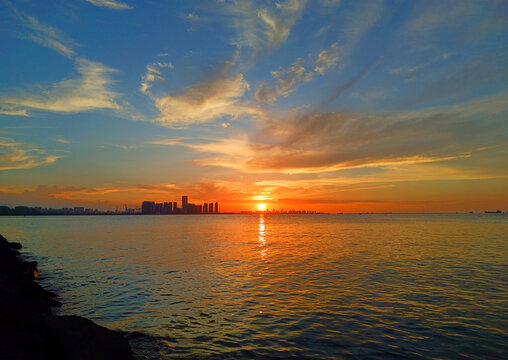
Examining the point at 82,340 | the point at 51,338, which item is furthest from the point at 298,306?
the point at 51,338

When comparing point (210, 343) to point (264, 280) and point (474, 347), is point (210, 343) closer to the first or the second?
point (474, 347)

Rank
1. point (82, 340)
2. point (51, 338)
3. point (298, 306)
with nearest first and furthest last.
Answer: point (51, 338) → point (82, 340) → point (298, 306)

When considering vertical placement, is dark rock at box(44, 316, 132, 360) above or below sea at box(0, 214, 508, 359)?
above

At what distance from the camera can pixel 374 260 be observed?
35.6 metres

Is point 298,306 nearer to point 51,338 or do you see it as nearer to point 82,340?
point 82,340

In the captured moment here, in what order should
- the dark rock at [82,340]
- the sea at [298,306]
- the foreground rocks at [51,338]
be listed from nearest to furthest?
the foreground rocks at [51,338] < the dark rock at [82,340] < the sea at [298,306]

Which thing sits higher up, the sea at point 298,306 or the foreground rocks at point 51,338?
the foreground rocks at point 51,338

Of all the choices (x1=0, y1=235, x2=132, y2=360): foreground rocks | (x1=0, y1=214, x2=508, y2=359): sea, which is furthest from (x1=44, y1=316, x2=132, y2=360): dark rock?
(x1=0, y1=214, x2=508, y2=359): sea

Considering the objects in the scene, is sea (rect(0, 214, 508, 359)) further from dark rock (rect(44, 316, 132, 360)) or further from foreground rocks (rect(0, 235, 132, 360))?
foreground rocks (rect(0, 235, 132, 360))

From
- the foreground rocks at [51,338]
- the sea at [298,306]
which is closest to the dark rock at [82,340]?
the foreground rocks at [51,338]

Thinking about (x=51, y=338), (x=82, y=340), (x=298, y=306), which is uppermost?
(x=51, y=338)

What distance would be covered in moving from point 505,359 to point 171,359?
44.0 ft

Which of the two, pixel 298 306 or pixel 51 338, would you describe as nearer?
pixel 51 338

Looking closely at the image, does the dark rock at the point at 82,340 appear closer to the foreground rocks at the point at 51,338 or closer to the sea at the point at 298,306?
the foreground rocks at the point at 51,338
